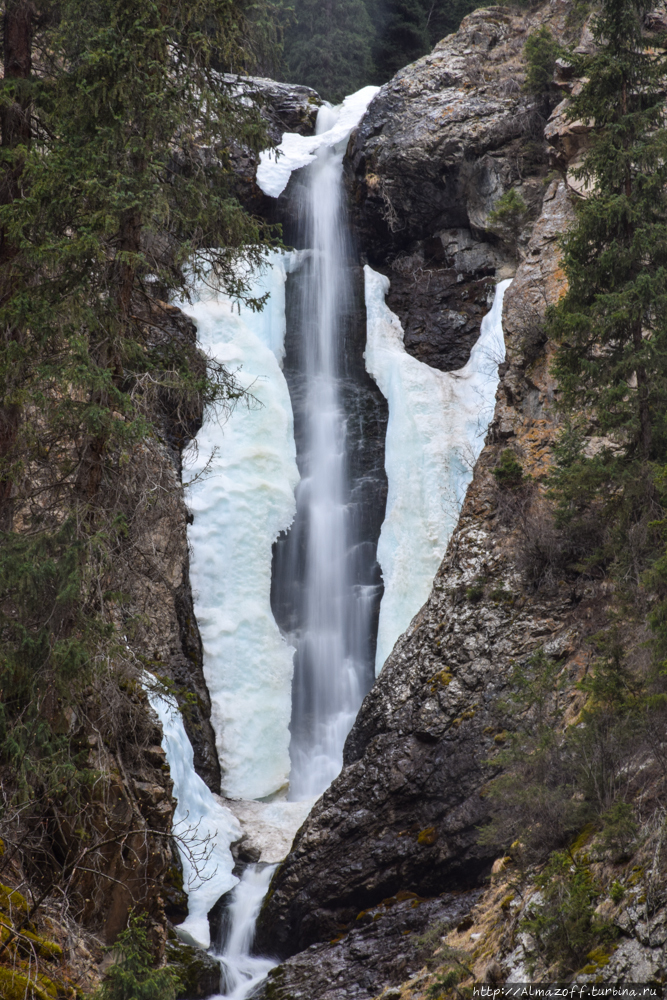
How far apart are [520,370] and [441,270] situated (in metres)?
7.11

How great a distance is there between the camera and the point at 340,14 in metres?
30.3

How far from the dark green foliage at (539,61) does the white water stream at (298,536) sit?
4.56 metres

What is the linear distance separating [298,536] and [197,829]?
7.21 metres

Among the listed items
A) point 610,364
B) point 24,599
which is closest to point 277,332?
point 610,364

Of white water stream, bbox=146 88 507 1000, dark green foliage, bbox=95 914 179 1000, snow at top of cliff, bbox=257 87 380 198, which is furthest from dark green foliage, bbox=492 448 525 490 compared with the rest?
snow at top of cliff, bbox=257 87 380 198

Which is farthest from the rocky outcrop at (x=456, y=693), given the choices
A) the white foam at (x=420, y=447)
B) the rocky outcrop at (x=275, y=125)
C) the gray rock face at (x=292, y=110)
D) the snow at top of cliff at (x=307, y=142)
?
the gray rock face at (x=292, y=110)

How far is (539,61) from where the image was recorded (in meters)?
18.5

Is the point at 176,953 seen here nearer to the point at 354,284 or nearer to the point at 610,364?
the point at 610,364

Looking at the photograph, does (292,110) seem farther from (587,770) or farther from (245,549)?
(587,770)

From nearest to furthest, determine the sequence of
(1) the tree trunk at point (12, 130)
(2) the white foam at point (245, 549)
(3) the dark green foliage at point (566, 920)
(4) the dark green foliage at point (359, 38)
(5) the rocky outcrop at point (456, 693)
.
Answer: (3) the dark green foliage at point (566, 920)
(1) the tree trunk at point (12, 130)
(5) the rocky outcrop at point (456, 693)
(2) the white foam at point (245, 549)
(4) the dark green foliage at point (359, 38)

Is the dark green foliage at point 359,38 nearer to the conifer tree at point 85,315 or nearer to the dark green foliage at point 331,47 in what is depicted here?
the dark green foliage at point 331,47

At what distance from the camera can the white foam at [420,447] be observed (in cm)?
1616

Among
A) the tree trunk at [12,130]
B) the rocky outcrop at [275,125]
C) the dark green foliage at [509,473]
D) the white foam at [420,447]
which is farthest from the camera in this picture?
the rocky outcrop at [275,125]

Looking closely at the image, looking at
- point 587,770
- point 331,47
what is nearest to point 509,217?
point 331,47
